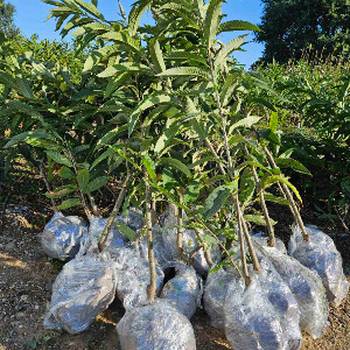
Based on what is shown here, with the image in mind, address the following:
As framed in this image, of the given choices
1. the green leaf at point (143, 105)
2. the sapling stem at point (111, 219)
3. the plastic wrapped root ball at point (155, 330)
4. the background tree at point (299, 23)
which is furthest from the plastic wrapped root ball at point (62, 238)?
the background tree at point (299, 23)

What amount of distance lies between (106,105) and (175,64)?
Result: 0.37m

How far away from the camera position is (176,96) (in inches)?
79.2

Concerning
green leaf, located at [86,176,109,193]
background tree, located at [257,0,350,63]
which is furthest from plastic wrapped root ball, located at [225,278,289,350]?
background tree, located at [257,0,350,63]

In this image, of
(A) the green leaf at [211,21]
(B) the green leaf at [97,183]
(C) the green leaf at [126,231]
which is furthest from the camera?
(B) the green leaf at [97,183]

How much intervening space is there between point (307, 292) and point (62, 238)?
128 cm

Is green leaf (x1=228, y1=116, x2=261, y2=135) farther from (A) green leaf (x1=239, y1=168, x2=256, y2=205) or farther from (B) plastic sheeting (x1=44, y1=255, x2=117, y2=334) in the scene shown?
(B) plastic sheeting (x1=44, y1=255, x2=117, y2=334)

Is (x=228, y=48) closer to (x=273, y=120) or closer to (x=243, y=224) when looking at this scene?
(x=273, y=120)

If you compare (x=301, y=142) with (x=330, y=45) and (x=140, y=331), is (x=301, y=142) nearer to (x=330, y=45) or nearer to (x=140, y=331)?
(x=140, y=331)

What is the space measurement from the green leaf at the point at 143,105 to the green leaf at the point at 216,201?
415 millimetres

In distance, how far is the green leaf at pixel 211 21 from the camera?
5.74ft

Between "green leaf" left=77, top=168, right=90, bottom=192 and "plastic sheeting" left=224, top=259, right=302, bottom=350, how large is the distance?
862 millimetres

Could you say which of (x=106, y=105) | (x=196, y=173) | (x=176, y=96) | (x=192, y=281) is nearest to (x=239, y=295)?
(x=192, y=281)

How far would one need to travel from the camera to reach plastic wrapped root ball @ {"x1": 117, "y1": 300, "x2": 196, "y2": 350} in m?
1.84

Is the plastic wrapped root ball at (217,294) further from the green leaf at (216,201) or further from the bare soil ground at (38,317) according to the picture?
the green leaf at (216,201)
